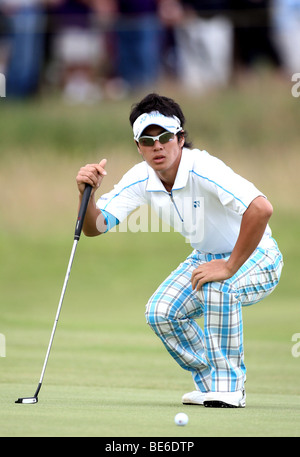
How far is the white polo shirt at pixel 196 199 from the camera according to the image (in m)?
6.11

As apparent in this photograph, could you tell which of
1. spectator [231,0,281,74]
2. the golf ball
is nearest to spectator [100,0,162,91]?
spectator [231,0,281,74]

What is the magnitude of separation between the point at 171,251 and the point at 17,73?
437 centimetres

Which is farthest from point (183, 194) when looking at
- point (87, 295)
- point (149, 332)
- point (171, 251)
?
point (171, 251)

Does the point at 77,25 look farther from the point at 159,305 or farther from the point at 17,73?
the point at 159,305

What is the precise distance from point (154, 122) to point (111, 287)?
10018mm

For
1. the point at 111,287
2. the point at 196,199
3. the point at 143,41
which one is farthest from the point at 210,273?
the point at 143,41

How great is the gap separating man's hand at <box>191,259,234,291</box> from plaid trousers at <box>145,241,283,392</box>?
0.04 m

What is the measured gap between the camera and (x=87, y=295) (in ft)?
51.0

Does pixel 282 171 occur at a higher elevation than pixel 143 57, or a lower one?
lower

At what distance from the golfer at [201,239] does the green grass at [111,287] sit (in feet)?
1.17

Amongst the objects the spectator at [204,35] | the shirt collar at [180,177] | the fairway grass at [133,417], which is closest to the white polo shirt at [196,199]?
the shirt collar at [180,177]

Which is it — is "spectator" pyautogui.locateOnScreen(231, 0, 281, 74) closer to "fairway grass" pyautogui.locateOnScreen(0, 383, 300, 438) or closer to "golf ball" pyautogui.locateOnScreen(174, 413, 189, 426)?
"fairway grass" pyautogui.locateOnScreen(0, 383, 300, 438)

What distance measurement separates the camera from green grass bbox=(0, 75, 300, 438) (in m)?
5.54

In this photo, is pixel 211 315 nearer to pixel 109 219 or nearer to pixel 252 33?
pixel 109 219
